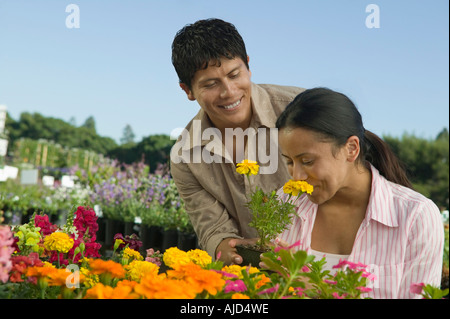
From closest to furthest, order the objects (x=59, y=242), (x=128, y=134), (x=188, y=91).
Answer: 1. (x=59, y=242)
2. (x=188, y=91)
3. (x=128, y=134)

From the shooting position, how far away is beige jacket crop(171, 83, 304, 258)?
7.54 feet

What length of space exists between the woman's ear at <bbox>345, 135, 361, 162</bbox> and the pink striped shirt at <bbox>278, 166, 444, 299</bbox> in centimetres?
14

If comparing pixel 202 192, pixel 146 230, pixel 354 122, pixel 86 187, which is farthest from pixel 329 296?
pixel 86 187

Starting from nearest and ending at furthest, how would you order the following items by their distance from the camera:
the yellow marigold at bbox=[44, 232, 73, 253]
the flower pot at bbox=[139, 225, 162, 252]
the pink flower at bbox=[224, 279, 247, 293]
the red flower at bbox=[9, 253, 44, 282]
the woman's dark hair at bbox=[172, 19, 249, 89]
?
the pink flower at bbox=[224, 279, 247, 293]
the red flower at bbox=[9, 253, 44, 282]
the yellow marigold at bbox=[44, 232, 73, 253]
the woman's dark hair at bbox=[172, 19, 249, 89]
the flower pot at bbox=[139, 225, 162, 252]

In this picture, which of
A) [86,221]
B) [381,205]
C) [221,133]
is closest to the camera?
[86,221]

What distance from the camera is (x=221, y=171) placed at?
94.2 inches

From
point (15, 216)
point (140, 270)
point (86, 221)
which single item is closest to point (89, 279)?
point (140, 270)

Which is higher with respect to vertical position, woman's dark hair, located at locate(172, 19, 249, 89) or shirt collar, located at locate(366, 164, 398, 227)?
woman's dark hair, located at locate(172, 19, 249, 89)

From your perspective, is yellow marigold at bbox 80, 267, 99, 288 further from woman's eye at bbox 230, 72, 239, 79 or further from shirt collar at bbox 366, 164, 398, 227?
woman's eye at bbox 230, 72, 239, 79

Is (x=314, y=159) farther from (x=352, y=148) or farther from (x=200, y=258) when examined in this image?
(x=200, y=258)

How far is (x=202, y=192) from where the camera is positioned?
2.41m

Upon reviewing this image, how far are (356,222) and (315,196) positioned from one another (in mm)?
240

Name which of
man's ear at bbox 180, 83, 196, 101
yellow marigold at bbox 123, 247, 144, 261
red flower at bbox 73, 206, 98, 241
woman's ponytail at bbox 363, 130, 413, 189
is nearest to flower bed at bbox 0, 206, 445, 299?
yellow marigold at bbox 123, 247, 144, 261

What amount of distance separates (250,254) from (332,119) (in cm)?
53
